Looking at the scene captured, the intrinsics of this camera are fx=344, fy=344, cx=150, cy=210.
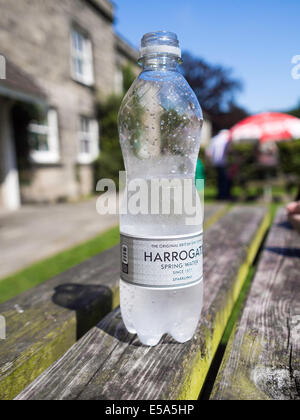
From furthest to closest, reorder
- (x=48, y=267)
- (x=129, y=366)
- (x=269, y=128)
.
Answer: (x=269, y=128), (x=48, y=267), (x=129, y=366)

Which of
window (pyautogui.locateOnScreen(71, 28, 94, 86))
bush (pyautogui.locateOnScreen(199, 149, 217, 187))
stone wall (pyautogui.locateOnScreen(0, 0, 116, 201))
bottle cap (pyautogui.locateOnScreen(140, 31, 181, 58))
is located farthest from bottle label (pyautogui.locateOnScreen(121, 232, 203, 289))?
bush (pyautogui.locateOnScreen(199, 149, 217, 187))

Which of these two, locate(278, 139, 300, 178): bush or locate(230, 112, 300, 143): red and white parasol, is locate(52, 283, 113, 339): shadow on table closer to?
locate(230, 112, 300, 143): red and white parasol

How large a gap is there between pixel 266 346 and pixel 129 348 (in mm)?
415

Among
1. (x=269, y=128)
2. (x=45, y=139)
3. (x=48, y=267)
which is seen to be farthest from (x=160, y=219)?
(x=45, y=139)

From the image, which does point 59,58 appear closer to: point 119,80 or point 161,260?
point 119,80

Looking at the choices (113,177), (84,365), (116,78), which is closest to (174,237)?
(84,365)

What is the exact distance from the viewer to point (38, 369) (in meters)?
1.04

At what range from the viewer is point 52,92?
9648mm

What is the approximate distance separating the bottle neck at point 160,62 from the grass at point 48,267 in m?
2.10

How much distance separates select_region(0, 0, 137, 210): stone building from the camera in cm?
822

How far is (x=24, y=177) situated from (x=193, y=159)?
841cm

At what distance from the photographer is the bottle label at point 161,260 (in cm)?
100

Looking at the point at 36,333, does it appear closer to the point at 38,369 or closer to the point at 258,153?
the point at 38,369
